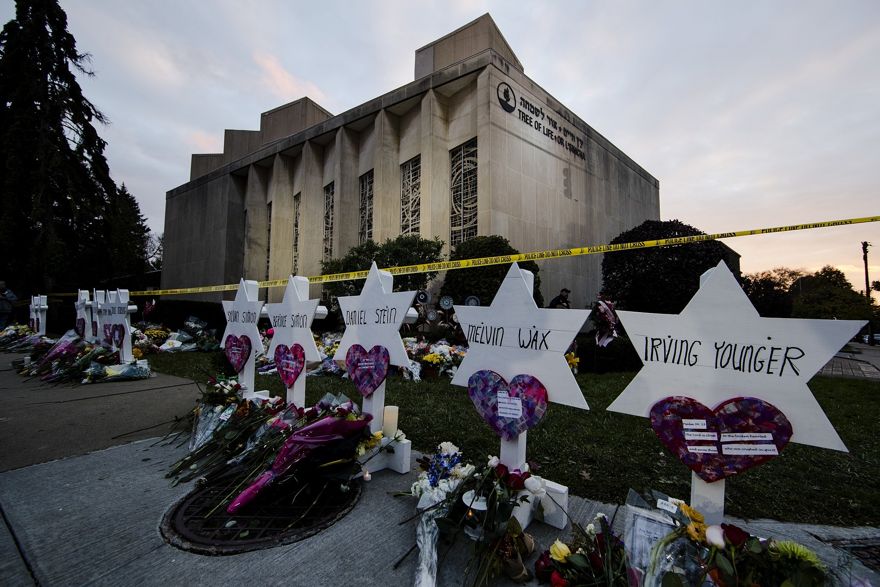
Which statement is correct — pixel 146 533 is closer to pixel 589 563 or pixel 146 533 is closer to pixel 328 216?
pixel 589 563

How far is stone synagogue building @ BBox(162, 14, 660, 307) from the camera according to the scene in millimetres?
13766

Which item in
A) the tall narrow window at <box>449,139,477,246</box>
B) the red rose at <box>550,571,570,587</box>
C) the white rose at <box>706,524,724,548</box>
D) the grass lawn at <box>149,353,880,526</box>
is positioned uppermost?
the tall narrow window at <box>449,139,477,246</box>

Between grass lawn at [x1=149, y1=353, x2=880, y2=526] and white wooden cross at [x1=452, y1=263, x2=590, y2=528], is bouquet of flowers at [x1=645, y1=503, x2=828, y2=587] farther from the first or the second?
grass lawn at [x1=149, y1=353, x2=880, y2=526]

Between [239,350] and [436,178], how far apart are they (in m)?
11.8

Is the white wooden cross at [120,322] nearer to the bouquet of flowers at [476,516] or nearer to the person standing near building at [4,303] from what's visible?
the bouquet of flowers at [476,516]

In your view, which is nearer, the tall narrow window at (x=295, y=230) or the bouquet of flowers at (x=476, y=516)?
the bouquet of flowers at (x=476, y=516)

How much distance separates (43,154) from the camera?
14633mm

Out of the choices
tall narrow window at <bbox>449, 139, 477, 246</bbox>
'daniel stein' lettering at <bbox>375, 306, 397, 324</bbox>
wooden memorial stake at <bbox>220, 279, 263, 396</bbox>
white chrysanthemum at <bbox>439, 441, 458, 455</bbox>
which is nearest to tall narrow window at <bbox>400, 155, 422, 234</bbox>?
tall narrow window at <bbox>449, 139, 477, 246</bbox>

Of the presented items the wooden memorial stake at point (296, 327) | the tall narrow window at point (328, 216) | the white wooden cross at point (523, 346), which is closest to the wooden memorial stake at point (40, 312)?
the tall narrow window at point (328, 216)

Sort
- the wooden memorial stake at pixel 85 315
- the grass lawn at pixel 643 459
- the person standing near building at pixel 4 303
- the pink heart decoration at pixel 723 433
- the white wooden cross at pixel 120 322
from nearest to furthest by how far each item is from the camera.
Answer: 1. the pink heart decoration at pixel 723 433
2. the grass lawn at pixel 643 459
3. the white wooden cross at pixel 120 322
4. the wooden memorial stake at pixel 85 315
5. the person standing near building at pixel 4 303

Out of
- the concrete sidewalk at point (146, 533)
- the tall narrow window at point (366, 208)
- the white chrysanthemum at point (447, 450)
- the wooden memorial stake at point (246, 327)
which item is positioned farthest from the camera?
the tall narrow window at point (366, 208)

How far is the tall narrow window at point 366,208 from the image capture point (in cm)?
1775

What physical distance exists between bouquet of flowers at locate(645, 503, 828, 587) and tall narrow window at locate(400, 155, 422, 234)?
1473 cm

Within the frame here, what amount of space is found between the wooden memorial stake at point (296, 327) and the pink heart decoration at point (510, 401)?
1.59 m
